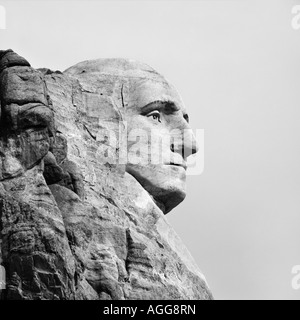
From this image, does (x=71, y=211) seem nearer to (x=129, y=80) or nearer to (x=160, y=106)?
(x=160, y=106)

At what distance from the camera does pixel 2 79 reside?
169 feet

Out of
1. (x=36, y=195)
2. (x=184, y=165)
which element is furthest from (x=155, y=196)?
(x=36, y=195)

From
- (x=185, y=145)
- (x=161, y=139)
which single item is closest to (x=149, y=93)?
(x=161, y=139)

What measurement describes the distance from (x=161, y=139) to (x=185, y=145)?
692 mm

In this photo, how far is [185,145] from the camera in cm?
5441

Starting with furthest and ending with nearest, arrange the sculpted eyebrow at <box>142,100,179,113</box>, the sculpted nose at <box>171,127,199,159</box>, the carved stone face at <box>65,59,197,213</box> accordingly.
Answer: the sculpted nose at <box>171,127,199,159</box> → the sculpted eyebrow at <box>142,100,179,113</box> → the carved stone face at <box>65,59,197,213</box>

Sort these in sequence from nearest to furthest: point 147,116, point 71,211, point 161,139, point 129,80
→ point 71,211 < point 161,139 < point 147,116 < point 129,80

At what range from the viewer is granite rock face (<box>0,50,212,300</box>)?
49188 mm

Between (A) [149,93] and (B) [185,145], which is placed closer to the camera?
(A) [149,93]

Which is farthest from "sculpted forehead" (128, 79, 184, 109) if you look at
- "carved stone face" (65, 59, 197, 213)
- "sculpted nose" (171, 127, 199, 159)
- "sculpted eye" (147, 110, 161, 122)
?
"sculpted nose" (171, 127, 199, 159)

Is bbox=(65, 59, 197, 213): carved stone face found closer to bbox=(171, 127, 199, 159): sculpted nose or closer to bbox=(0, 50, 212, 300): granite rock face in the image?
bbox=(171, 127, 199, 159): sculpted nose

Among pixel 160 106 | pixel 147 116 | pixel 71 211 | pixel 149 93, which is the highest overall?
pixel 149 93
